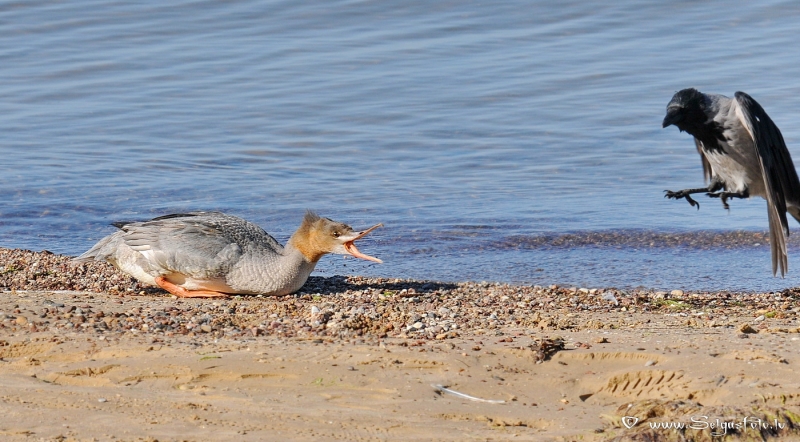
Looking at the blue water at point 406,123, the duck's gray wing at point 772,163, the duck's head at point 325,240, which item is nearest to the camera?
the duck's head at point 325,240

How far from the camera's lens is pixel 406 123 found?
14.1 metres

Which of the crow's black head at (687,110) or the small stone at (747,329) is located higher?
the crow's black head at (687,110)

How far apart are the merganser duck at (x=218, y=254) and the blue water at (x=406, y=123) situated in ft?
5.57

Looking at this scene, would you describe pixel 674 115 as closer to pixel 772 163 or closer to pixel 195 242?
pixel 772 163

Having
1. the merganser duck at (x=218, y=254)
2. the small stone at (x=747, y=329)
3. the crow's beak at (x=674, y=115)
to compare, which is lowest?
the small stone at (x=747, y=329)

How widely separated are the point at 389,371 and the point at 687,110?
4.13 m

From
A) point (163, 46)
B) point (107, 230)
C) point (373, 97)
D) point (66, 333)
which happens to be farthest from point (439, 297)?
point (163, 46)

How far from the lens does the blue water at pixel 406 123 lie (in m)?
10.2

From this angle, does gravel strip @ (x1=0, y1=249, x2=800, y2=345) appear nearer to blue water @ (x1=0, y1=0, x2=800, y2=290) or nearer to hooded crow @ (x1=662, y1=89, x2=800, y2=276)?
hooded crow @ (x1=662, y1=89, x2=800, y2=276)

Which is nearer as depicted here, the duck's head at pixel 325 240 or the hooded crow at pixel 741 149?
the duck's head at pixel 325 240

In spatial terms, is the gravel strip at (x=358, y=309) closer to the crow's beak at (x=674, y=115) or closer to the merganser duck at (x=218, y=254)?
the merganser duck at (x=218, y=254)

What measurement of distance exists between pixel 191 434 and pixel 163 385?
71 cm

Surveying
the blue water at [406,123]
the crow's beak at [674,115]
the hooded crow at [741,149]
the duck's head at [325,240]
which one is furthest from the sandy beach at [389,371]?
the blue water at [406,123]

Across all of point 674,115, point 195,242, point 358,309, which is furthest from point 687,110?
point 195,242
